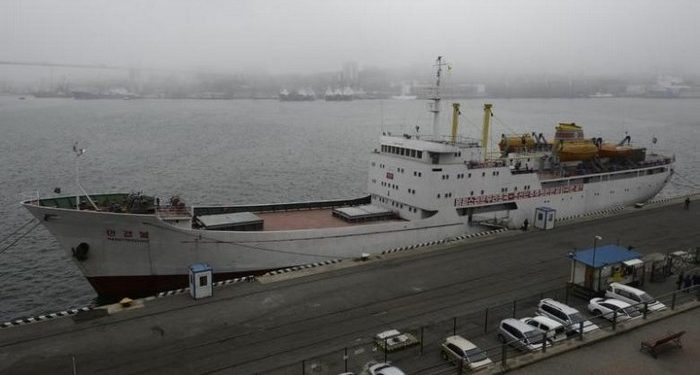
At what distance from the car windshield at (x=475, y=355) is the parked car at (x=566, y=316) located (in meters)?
3.12

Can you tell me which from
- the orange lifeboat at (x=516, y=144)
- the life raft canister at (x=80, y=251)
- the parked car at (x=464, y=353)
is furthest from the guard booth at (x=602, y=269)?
the life raft canister at (x=80, y=251)

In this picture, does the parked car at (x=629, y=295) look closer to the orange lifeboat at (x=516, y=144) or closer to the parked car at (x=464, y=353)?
the parked car at (x=464, y=353)

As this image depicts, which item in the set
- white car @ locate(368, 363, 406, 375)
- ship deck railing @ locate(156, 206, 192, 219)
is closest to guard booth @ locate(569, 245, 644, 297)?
white car @ locate(368, 363, 406, 375)

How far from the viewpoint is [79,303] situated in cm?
2281

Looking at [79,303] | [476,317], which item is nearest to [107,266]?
[79,303]

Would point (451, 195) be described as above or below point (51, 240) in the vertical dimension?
above

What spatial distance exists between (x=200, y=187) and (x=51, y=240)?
17.9 metres

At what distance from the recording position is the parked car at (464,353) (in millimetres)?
12438

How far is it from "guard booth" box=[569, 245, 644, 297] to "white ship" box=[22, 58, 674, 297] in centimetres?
836

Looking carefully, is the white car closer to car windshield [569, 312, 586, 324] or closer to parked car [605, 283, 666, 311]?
car windshield [569, 312, 586, 324]

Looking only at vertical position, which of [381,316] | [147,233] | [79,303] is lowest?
[79,303]

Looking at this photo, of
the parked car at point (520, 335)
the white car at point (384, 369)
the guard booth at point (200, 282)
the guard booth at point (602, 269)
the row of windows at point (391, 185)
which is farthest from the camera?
the row of windows at point (391, 185)

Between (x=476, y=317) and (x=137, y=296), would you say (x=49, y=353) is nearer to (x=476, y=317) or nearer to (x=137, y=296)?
(x=137, y=296)

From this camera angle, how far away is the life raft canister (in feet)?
65.9
